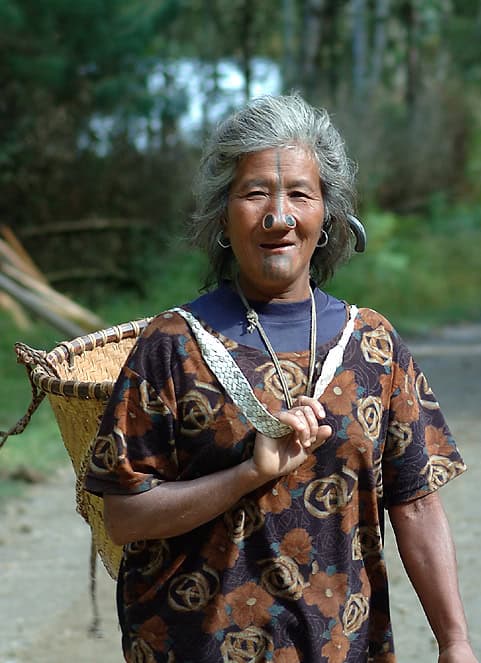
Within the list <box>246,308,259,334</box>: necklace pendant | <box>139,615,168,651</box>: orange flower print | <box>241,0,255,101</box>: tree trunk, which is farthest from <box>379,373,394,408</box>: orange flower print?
<box>241,0,255,101</box>: tree trunk

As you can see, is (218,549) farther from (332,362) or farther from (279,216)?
(279,216)

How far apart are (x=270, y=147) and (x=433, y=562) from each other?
2.55ft

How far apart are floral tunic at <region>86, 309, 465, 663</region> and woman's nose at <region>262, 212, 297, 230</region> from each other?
0.68 ft

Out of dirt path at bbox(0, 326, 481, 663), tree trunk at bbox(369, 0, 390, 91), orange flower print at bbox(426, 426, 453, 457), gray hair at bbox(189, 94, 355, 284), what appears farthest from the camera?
tree trunk at bbox(369, 0, 390, 91)

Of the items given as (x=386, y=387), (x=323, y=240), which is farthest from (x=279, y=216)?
(x=386, y=387)

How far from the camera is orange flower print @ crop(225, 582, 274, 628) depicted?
1.72 meters

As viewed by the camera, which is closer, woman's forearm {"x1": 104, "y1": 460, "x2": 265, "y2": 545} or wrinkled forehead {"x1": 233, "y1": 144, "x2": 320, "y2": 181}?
woman's forearm {"x1": 104, "y1": 460, "x2": 265, "y2": 545}

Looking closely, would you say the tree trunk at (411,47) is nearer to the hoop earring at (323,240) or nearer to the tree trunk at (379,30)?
the tree trunk at (379,30)

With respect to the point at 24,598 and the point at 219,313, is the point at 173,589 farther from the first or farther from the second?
the point at 24,598

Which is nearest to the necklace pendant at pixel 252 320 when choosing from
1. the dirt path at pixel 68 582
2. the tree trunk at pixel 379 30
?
the dirt path at pixel 68 582

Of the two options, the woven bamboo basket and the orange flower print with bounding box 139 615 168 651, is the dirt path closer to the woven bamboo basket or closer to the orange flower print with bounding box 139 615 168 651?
the woven bamboo basket

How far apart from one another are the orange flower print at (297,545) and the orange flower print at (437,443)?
1.04 ft

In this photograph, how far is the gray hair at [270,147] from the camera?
1784 millimetres

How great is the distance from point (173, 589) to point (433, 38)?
39563 millimetres
